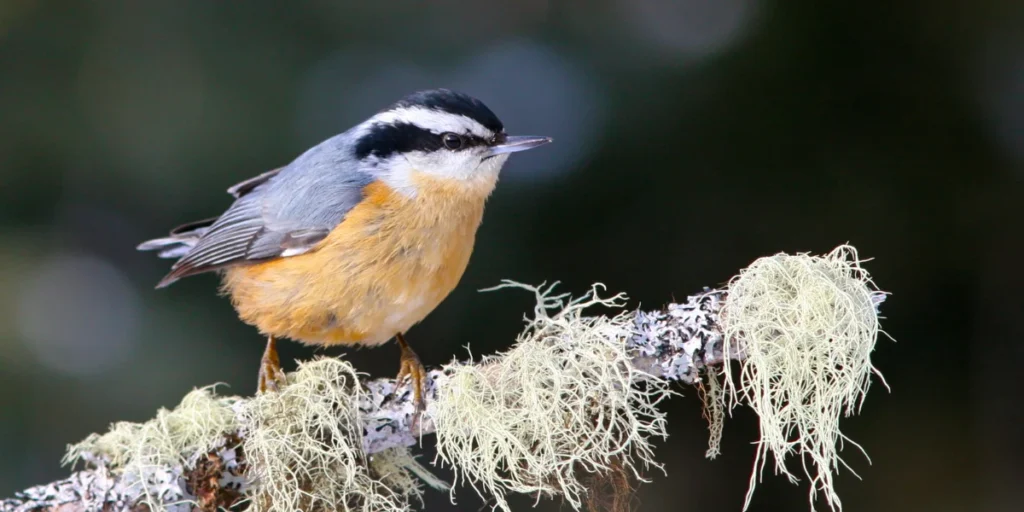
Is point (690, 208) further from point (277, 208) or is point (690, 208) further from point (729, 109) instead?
point (277, 208)

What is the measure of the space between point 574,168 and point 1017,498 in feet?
4.02

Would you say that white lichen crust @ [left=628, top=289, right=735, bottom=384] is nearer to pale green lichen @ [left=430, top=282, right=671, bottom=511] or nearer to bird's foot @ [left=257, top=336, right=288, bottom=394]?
pale green lichen @ [left=430, top=282, right=671, bottom=511]

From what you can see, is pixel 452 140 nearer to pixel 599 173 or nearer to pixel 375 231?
pixel 375 231

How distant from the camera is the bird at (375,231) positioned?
1.43 m

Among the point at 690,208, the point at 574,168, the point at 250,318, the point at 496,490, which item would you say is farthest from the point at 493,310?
the point at 496,490

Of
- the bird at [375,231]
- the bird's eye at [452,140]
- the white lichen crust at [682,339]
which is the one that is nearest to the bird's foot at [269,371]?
the bird at [375,231]

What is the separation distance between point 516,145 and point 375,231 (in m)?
0.28

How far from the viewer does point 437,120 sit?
1.51 m

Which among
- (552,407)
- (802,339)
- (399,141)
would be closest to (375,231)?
(399,141)

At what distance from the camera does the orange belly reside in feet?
4.66

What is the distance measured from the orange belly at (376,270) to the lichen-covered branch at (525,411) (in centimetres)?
10

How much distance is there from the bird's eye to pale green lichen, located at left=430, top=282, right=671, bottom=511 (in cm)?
41

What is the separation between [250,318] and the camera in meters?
1.58

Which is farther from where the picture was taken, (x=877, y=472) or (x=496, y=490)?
(x=877, y=472)
